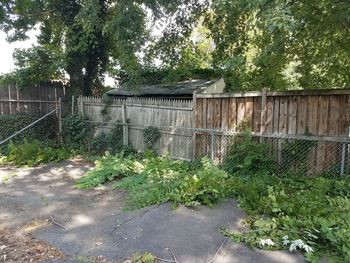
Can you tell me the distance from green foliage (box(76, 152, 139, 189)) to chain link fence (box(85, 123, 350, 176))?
1214 millimetres

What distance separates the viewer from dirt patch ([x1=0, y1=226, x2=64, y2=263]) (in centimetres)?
414

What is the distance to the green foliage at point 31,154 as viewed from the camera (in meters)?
9.54

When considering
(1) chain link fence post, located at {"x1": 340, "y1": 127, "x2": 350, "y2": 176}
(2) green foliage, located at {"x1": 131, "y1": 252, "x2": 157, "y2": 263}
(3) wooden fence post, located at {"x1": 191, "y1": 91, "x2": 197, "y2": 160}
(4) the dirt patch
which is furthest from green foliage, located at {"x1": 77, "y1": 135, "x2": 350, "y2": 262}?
(4) the dirt patch

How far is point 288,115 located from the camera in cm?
689

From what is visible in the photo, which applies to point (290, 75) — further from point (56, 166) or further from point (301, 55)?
point (56, 166)

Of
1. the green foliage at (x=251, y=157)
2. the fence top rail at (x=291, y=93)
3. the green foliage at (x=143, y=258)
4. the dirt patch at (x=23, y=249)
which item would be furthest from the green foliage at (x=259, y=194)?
the dirt patch at (x=23, y=249)

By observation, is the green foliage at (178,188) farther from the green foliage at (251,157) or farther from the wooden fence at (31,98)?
the wooden fence at (31,98)

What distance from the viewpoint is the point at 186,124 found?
28.6ft

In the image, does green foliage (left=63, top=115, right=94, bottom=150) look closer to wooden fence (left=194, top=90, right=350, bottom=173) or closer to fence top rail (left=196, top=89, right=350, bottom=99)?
wooden fence (left=194, top=90, right=350, bottom=173)

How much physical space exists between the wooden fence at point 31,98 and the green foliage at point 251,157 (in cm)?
760

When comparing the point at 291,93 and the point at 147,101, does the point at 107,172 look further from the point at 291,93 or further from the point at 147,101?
the point at 291,93

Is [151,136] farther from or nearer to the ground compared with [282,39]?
nearer to the ground

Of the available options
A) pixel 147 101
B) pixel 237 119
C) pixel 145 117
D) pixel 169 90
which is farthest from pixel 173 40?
pixel 237 119

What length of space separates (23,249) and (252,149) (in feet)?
15.9
